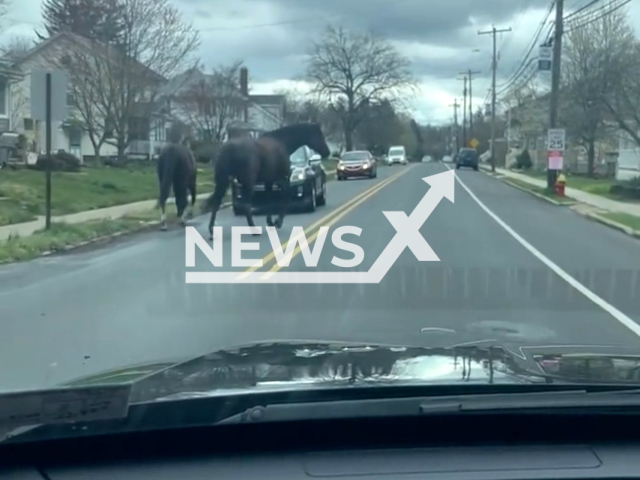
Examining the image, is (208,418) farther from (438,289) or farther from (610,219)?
(610,219)

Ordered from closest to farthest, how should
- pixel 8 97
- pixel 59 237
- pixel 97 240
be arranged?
1. pixel 59 237
2. pixel 97 240
3. pixel 8 97

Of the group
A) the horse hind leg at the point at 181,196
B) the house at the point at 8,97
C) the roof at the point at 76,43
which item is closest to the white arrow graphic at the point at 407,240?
the horse hind leg at the point at 181,196

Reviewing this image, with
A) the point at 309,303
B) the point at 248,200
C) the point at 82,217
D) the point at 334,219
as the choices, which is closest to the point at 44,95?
the point at 248,200

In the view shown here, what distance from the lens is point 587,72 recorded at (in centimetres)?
5166

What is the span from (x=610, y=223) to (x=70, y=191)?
1587 cm

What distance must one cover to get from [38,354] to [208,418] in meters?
6.26

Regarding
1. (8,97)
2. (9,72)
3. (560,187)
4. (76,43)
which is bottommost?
(560,187)

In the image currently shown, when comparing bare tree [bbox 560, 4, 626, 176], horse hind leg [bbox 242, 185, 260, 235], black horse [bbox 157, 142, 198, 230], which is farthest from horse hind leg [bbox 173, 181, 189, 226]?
bare tree [bbox 560, 4, 626, 176]

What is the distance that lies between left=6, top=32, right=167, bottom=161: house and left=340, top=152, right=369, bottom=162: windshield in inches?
359

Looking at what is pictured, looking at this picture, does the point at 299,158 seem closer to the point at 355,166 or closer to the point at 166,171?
the point at 166,171

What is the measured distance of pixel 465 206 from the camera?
3142cm

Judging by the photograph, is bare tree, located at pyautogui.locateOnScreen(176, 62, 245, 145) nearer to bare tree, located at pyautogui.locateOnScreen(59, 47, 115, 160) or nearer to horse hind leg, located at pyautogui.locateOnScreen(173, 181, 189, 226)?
bare tree, located at pyautogui.locateOnScreen(59, 47, 115, 160)

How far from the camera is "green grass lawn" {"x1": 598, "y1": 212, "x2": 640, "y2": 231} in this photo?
2459 centimetres

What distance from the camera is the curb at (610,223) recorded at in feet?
75.2
